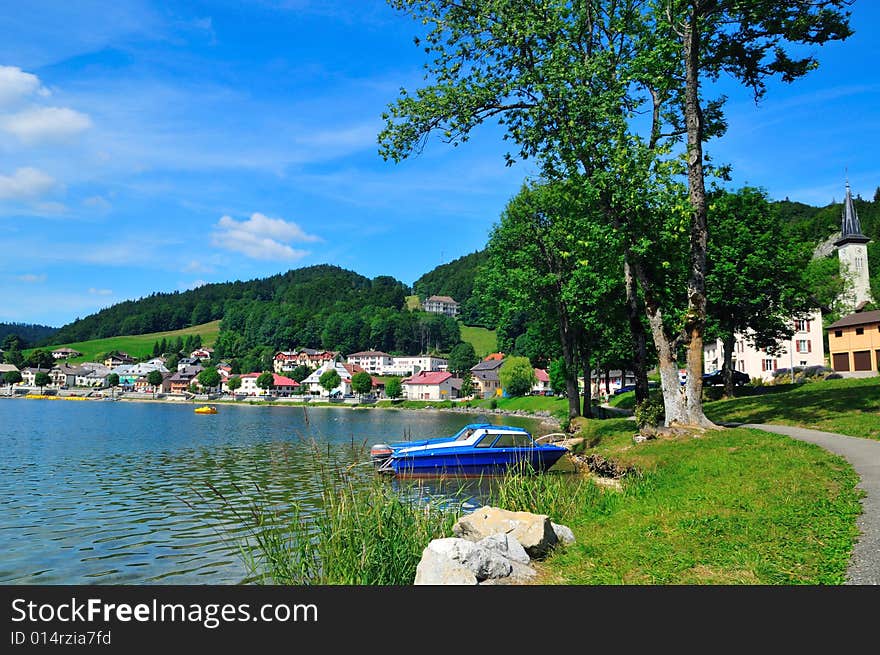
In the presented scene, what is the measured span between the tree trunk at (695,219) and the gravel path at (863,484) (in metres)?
3.31

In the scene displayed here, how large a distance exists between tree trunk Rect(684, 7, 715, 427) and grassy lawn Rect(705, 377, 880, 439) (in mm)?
4607

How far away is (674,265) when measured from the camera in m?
24.4

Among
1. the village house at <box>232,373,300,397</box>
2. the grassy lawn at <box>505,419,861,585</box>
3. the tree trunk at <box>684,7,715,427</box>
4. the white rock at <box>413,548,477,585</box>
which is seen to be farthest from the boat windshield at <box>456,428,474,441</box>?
the village house at <box>232,373,300,397</box>

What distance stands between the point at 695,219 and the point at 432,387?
146 metres

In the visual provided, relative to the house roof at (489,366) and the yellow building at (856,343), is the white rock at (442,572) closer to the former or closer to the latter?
the yellow building at (856,343)

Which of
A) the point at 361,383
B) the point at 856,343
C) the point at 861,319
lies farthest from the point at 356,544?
the point at 361,383

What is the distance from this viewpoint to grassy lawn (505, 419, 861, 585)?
8125mm

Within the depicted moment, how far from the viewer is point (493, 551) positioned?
380 inches

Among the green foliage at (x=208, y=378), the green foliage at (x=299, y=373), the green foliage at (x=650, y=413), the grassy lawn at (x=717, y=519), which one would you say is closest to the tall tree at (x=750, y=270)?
the green foliage at (x=650, y=413)

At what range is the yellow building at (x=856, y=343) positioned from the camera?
60.7 metres
